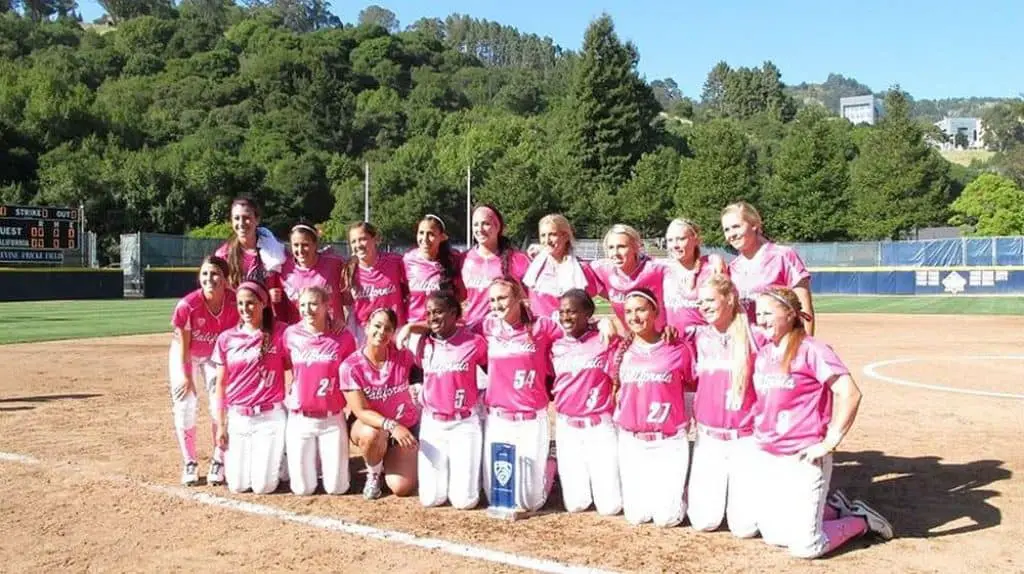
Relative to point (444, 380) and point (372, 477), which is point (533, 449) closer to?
point (444, 380)

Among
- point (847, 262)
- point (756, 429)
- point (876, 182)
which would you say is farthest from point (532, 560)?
point (876, 182)

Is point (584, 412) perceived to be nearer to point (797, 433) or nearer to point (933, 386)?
point (797, 433)

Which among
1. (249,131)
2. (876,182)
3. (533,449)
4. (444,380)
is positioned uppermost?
(249,131)

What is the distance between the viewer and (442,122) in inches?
3799

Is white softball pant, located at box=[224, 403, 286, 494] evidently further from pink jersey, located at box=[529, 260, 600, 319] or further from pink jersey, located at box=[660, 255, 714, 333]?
pink jersey, located at box=[660, 255, 714, 333]

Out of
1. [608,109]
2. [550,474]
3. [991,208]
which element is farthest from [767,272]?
[608,109]

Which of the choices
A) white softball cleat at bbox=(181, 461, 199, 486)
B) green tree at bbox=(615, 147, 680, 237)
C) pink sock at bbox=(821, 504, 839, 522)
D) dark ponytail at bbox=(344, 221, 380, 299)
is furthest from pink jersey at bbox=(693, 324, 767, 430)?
green tree at bbox=(615, 147, 680, 237)

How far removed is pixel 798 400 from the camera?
195 inches

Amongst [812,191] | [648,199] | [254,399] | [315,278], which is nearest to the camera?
[254,399]

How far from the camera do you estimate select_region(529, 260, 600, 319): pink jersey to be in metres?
6.23

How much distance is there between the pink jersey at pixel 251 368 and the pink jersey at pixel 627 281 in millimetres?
2265

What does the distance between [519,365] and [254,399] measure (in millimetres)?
1853

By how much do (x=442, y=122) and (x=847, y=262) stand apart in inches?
2467

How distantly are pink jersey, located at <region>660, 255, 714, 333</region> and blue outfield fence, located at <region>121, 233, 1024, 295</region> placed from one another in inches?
1038
